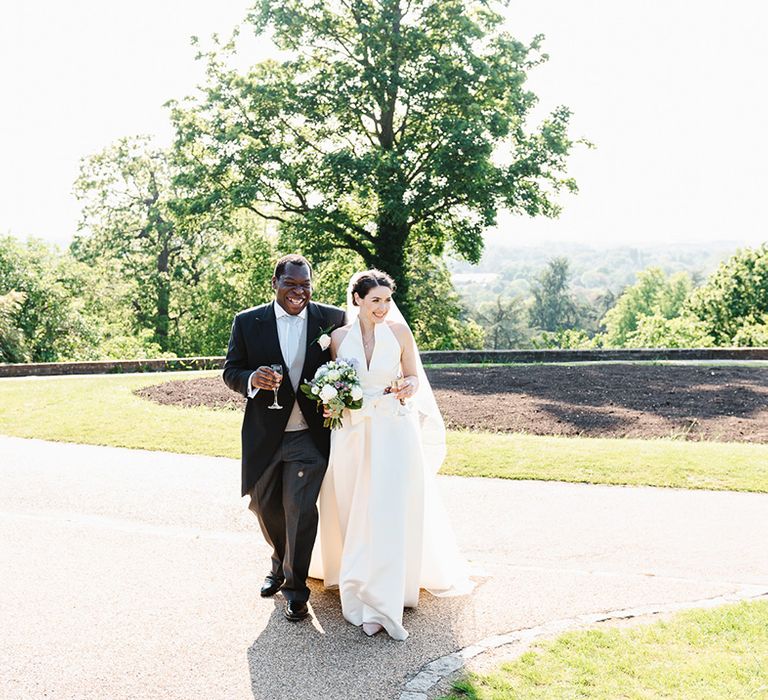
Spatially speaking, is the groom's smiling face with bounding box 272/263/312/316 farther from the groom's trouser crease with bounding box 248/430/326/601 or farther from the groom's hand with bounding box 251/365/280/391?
the groom's trouser crease with bounding box 248/430/326/601

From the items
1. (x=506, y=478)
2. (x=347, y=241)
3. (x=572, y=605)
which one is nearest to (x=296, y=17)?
(x=347, y=241)

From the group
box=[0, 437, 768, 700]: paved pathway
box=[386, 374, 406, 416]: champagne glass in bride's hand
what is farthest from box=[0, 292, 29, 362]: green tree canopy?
box=[386, 374, 406, 416]: champagne glass in bride's hand

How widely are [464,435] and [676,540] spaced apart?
4.72m

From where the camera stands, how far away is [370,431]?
537 cm

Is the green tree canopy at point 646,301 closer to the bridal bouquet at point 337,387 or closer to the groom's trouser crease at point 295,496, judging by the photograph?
the groom's trouser crease at point 295,496

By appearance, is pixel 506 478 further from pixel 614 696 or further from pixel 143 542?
pixel 614 696

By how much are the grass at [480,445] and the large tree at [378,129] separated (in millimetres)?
9821

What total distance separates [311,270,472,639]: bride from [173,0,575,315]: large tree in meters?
16.4

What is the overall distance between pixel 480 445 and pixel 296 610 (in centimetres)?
567

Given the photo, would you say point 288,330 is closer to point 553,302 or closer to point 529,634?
point 529,634

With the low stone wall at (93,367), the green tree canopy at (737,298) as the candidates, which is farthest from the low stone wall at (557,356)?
the green tree canopy at (737,298)

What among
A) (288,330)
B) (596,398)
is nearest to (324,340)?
(288,330)

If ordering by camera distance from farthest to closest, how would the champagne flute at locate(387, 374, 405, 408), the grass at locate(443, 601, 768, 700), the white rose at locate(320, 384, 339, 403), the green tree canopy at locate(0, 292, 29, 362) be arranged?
1. the green tree canopy at locate(0, 292, 29, 362)
2. the champagne flute at locate(387, 374, 405, 408)
3. the white rose at locate(320, 384, 339, 403)
4. the grass at locate(443, 601, 768, 700)

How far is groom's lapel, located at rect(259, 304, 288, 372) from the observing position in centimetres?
556
